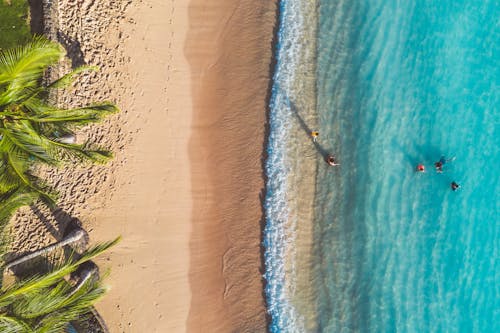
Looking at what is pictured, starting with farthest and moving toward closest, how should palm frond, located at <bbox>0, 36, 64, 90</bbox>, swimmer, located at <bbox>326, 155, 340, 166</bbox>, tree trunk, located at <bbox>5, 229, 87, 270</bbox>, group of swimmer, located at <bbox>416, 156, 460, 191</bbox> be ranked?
group of swimmer, located at <bbox>416, 156, 460, 191</bbox>, swimmer, located at <bbox>326, 155, 340, 166</bbox>, tree trunk, located at <bbox>5, 229, 87, 270</bbox>, palm frond, located at <bbox>0, 36, 64, 90</bbox>

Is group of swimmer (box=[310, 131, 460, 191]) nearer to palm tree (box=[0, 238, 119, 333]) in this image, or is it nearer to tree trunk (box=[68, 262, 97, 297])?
palm tree (box=[0, 238, 119, 333])

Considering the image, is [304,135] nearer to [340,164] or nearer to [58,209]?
[340,164]

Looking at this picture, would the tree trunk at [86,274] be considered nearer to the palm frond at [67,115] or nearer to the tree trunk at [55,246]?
the tree trunk at [55,246]

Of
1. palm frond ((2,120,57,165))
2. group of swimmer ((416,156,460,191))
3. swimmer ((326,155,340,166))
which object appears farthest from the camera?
group of swimmer ((416,156,460,191))

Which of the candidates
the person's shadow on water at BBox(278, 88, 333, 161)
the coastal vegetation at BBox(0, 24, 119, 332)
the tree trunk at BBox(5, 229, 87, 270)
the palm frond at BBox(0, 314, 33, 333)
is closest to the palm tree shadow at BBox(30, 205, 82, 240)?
the tree trunk at BBox(5, 229, 87, 270)

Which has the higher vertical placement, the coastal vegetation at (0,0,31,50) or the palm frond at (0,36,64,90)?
the coastal vegetation at (0,0,31,50)

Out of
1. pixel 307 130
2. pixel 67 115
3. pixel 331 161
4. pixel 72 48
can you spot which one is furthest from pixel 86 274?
pixel 331 161

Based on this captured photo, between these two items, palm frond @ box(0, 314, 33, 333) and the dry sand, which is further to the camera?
the dry sand

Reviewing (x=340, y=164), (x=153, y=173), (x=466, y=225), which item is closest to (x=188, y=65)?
(x=153, y=173)
